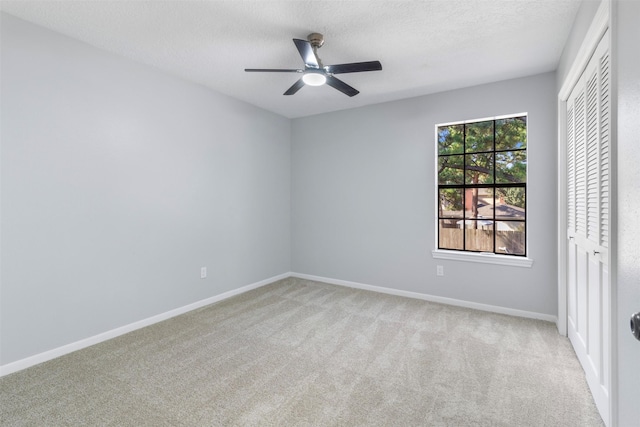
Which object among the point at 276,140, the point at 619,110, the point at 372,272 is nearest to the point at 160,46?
the point at 276,140

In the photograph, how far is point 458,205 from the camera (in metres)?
3.74

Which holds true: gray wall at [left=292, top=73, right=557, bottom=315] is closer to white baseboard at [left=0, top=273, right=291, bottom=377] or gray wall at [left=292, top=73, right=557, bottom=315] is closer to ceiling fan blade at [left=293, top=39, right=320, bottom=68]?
white baseboard at [left=0, top=273, right=291, bottom=377]

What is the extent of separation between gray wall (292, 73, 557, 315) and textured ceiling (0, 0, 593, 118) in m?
0.38

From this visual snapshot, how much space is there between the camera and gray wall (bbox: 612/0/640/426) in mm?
993

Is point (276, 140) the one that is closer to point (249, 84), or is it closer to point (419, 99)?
point (249, 84)

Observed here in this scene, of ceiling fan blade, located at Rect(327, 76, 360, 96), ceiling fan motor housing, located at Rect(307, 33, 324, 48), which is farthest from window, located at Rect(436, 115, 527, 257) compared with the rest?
ceiling fan motor housing, located at Rect(307, 33, 324, 48)

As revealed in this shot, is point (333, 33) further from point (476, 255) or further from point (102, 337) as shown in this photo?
point (102, 337)

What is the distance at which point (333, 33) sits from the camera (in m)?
2.38

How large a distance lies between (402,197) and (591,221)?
6.97 feet

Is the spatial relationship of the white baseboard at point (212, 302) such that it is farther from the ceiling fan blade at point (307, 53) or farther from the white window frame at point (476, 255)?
the ceiling fan blade at point (307, 53)

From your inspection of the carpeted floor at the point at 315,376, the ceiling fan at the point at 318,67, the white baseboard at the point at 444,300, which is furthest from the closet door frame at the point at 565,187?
the ceiling fan at the point at 318,67

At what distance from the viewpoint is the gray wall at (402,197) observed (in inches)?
123

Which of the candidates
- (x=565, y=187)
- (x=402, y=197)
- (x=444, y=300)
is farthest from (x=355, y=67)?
(x=444, y=300)

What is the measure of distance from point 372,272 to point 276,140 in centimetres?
243
